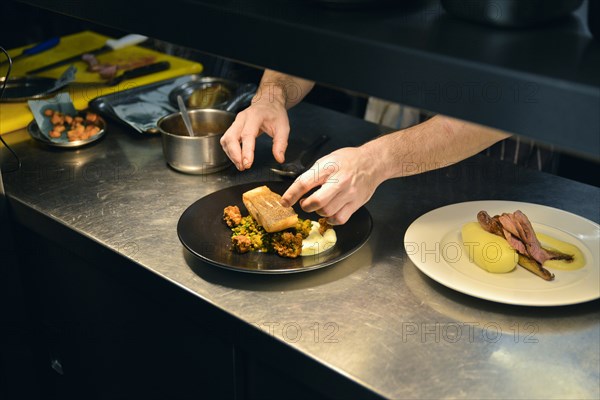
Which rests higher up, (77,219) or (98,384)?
(77,219)

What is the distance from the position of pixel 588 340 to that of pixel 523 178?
26.1 inches

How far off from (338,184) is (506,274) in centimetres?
39

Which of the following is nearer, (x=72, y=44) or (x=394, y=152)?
(x=394, y=152)

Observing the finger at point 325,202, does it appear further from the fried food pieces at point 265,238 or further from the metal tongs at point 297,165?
the metal tongs at point 297,165

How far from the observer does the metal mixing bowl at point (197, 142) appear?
6.28 feet

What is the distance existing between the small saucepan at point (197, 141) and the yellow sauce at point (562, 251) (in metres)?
0.86

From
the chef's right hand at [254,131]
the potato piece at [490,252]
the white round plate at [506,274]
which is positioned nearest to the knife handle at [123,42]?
the chef's right hand at [254,131]

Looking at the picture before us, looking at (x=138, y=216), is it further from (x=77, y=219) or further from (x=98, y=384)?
(x=98, y=384)

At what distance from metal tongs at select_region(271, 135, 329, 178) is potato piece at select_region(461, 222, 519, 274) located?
569mm

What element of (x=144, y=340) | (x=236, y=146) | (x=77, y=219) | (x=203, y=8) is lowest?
(x=144, y=340)

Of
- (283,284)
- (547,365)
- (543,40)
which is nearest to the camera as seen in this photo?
(543,40)

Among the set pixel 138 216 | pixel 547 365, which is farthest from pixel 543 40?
pixel 138 216

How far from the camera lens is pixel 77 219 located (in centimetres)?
177

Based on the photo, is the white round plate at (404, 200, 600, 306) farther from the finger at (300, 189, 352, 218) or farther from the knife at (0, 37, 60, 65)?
the knife at (0, 37, 60, 65)
